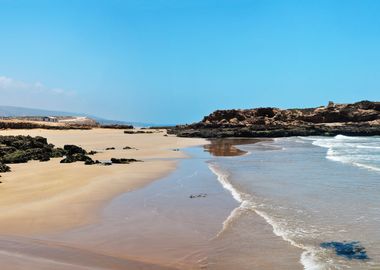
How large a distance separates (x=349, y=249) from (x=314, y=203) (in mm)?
3702

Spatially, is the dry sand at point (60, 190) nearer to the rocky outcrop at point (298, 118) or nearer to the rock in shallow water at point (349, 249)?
the rock in shallow water at point (349, 249)

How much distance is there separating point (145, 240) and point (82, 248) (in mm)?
1064

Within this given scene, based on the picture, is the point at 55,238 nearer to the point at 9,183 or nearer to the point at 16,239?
the point at 16,239

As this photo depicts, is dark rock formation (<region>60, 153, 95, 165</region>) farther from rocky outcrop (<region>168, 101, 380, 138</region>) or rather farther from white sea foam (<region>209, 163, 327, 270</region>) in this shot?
rocky outcrop (<region>168, 101, 380, 138</region>)

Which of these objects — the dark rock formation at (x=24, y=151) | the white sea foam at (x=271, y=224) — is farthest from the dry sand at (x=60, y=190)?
the white sea foam at (x=271, y=224)

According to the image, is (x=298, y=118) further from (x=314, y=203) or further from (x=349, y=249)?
(x=349, y=249)

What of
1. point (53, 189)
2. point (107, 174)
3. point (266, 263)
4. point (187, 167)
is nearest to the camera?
point (266, 263)

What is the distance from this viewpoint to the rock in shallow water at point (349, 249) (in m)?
6.54

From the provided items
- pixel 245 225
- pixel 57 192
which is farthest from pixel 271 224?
pixel 57 192

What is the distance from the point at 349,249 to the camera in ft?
22.6

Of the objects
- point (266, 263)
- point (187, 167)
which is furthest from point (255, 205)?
point (187, 167)

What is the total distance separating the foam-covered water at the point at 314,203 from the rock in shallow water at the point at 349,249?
95 millimetres

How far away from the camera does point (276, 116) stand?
204 ft

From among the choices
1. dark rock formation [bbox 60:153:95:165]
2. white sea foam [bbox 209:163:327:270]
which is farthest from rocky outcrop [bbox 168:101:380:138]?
white sea foam [bbox 209:163:327:270]
